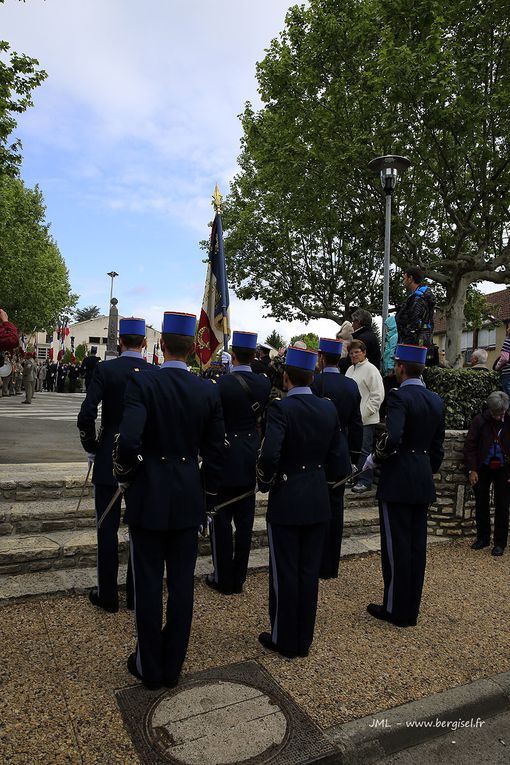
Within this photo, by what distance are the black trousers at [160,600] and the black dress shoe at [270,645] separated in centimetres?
80

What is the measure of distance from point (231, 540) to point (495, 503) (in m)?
3.90

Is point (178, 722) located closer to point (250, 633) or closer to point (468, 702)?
point (250, 633)

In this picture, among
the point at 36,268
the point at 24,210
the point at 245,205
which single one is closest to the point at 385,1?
the point at 245,205

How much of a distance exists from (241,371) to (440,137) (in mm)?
14840

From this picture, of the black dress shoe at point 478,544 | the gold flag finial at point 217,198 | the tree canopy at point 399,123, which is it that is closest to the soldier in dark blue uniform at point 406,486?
the black dress shoe at point 478,544

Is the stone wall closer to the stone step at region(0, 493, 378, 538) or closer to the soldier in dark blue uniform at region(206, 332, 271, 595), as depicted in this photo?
the soldier in dark blue uniform at region(206, 332, 271, 595)

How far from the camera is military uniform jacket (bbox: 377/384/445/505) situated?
15.3 feet

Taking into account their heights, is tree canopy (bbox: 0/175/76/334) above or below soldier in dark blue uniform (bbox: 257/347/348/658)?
above

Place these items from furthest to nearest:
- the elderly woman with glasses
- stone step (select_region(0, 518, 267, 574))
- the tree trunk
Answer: the tree trunk → the elderly woman with glasses → stone step (select_region(0, 518, 267, 574))

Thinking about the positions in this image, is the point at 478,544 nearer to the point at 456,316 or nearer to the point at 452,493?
the point at 452,493

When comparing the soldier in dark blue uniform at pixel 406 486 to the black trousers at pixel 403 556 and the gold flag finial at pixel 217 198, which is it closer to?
the black trousers at pixel 403 556

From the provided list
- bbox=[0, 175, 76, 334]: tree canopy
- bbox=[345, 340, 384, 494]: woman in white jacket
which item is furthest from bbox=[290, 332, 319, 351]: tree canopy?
bbox=[0, 175, 76, 334]: tree canopy

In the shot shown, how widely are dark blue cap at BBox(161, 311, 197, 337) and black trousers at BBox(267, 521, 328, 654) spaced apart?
158 centimetres

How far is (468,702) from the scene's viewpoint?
11.5 feet
